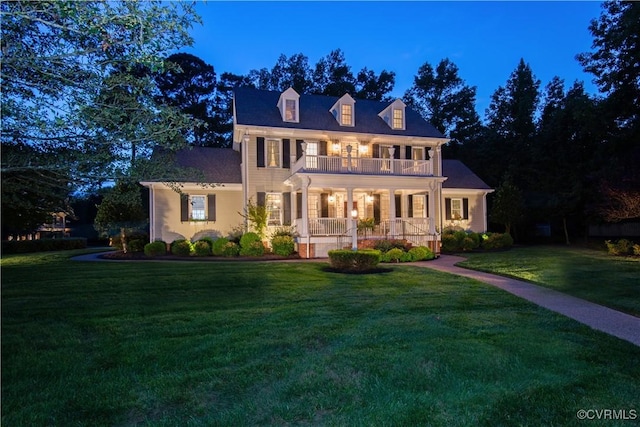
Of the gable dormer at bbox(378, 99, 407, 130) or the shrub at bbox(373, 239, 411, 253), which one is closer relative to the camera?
the shrub at bbox(373, 239, 411, 253)

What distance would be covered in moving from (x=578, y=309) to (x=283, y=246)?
38.0 ft

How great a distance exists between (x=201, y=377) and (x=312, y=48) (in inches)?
1402

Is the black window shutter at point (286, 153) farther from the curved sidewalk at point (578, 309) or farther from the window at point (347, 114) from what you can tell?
the curved sidewalk at point (578, 309)

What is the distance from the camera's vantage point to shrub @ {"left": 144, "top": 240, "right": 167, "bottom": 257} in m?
17.7

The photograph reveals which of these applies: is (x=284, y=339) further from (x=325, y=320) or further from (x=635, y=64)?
(x=635, y=64)

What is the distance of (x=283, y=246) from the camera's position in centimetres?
1716

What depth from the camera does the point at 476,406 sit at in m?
3.63

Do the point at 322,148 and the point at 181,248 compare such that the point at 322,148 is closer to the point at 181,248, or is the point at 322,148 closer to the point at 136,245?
the point at 181,248

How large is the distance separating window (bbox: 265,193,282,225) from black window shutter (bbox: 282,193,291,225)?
0.21m

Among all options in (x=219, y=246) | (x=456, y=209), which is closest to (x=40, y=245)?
(x=219, y=246)

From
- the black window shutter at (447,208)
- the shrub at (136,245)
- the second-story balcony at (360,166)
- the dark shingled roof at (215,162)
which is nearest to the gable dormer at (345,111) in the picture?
the second-story balcony at (360,166)

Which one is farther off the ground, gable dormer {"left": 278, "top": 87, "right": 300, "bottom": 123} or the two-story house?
gable dormer {"left": 278, "top": 87, "right": 300, "bottom": 123}

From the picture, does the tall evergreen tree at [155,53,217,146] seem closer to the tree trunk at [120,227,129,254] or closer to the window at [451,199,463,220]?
the tree trunk at [120,227,129,254]

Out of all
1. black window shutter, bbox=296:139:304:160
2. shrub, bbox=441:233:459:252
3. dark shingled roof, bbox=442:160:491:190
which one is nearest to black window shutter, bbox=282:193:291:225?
black window shutter, bbox=296:139:304:160
